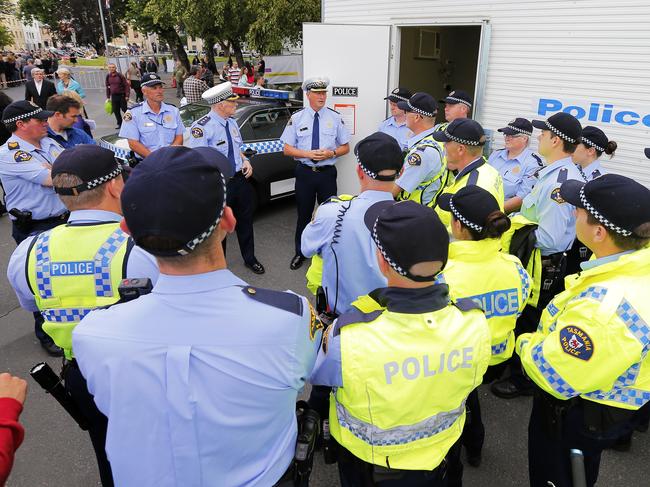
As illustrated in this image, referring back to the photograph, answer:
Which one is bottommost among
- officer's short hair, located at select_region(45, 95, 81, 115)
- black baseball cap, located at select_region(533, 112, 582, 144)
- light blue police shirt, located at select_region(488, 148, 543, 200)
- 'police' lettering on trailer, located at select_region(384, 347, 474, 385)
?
light blue police shirt, located at select_region(488, 148, 543, 200)

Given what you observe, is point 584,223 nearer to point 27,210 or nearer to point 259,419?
point 259,419

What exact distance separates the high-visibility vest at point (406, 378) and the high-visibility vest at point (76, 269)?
3.29ft

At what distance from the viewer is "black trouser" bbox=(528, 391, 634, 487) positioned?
1.84m

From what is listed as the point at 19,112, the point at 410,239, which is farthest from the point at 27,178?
the point at 410,239

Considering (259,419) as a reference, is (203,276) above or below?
above

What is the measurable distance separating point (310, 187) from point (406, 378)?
151 inches

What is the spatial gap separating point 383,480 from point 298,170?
3953mm

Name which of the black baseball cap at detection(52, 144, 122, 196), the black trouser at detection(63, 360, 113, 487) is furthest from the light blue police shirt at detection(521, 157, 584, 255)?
the black trouser at detection(63, 360, 113, 487)

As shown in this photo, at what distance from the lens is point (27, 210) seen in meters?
3.58

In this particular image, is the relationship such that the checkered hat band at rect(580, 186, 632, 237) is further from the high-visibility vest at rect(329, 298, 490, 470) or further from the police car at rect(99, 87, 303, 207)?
the police car at rect(99, 87, 303, 207)

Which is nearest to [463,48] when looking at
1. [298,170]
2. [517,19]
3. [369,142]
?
[517,19]

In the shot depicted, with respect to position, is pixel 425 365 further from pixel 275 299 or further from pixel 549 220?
pixel 549 220

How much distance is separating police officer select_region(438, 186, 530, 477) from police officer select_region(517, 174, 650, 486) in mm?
290

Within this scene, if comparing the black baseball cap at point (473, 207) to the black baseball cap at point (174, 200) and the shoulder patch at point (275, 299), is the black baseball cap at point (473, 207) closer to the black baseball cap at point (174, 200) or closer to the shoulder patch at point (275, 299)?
the shoulder patch at point (275, 299)
